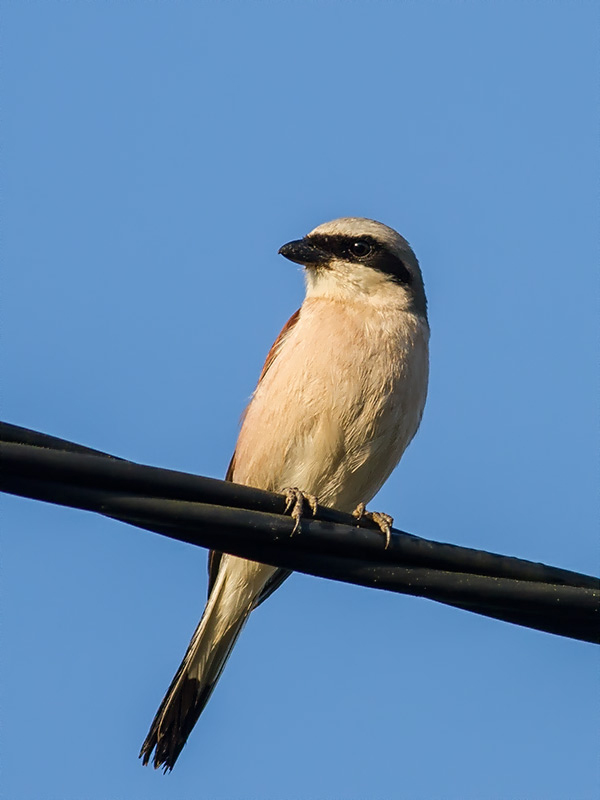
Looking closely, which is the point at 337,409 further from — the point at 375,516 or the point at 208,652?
the point at 208,652

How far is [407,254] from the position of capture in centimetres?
654

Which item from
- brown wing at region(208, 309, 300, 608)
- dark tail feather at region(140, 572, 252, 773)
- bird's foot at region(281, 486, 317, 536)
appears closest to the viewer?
bird's foot at region(281, 486, 317, 536)

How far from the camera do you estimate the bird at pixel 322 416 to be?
535 cm

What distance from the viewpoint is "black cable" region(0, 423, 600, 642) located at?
311 cm

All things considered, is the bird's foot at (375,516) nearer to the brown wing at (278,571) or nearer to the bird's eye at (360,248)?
the brown wing at (278,571)

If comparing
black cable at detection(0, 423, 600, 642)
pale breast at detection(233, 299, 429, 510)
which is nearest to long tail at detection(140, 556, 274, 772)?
pale breast at detection(233, 299, 429, 510)

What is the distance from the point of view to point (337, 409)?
5297 millimetres

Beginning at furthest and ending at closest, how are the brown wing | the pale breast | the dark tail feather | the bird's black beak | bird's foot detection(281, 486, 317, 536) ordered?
the bird's black beak < the brown wing < the dark tail feather < the pale breast < bird's foot detection(281, 486, 317, 536)

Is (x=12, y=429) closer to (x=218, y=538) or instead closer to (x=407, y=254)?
(x=218, y=538)

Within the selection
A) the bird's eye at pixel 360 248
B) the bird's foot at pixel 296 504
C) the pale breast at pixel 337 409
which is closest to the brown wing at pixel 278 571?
the pale breast at pixel 337 409

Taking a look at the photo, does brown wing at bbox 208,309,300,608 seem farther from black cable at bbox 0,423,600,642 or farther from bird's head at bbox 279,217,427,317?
black cable at bbox 0,423,600,642

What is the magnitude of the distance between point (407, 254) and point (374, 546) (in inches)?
132

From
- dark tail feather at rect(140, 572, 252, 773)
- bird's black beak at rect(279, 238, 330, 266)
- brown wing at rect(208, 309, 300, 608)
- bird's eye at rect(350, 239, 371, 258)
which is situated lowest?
dark tail feather at rect(140, 572, 252, 773)

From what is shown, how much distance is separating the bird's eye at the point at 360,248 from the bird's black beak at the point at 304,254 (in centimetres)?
16
